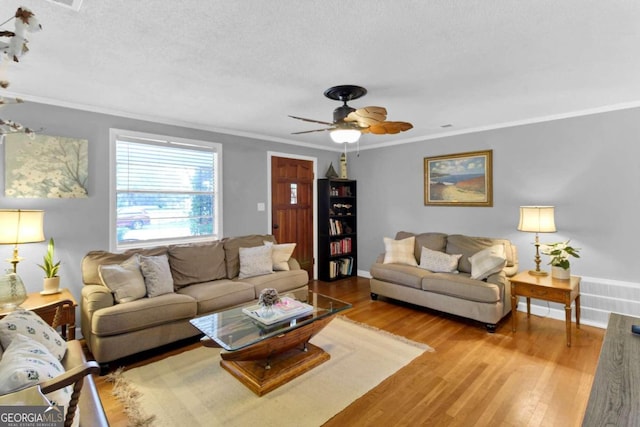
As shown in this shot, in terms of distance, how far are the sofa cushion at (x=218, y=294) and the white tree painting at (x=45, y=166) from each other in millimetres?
1545

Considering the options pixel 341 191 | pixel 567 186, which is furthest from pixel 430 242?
pixel 341 191

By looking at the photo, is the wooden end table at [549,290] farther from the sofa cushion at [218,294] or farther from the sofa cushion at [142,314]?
the sofa cushion at [142,314]

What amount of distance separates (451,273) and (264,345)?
2.64 metres

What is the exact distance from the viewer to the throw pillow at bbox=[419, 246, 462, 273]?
399cm

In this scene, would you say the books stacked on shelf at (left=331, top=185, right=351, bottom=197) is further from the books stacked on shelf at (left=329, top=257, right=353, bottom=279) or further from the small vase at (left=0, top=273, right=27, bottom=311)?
the small vase at (left=0, top=273, right=27, bottom=311)

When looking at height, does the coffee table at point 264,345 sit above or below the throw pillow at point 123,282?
below

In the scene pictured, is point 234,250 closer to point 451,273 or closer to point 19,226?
point 19,226

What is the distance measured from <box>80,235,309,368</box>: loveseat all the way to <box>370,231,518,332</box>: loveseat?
50.1 inches

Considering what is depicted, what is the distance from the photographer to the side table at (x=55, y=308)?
2393mm

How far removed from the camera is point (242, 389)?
2.32 meters

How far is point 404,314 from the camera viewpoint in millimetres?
3867

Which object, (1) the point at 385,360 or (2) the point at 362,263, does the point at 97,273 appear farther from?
(2) the point at 362,263

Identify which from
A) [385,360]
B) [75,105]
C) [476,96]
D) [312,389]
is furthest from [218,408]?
[476,96]

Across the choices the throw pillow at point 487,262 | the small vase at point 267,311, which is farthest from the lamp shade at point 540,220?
the small vase at point 267,311
